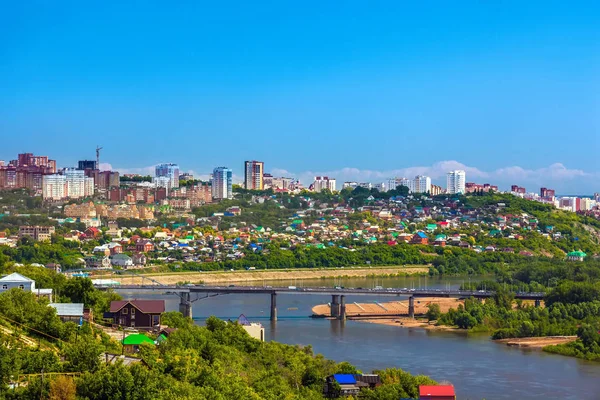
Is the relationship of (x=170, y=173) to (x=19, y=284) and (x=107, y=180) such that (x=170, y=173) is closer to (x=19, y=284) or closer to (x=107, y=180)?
(x=107, y=180)

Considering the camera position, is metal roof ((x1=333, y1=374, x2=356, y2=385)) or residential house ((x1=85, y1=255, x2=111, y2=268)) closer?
metal roof ((x1=333, y1=374, x2=356, y2=385))

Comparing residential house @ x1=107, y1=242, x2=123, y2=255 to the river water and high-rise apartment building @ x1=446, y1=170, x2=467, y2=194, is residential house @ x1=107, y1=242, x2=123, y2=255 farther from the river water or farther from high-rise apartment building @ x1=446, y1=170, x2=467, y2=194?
high-rise apartment building @ x1=446, y1=170, x2=467, y2=194

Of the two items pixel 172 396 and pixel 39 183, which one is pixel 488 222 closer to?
pixel 39 183

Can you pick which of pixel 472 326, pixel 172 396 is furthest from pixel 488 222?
pixel 172 396

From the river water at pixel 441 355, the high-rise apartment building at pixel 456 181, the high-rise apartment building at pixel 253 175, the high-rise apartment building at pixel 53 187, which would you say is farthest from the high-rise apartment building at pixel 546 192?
the river water at pixel 441 355

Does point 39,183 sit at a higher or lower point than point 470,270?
higher

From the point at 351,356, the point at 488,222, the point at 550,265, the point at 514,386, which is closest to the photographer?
the point at 514,386

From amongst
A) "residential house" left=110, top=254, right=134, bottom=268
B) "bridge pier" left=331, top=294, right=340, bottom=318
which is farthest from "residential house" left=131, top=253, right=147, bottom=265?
"bridge pier" left=331, top=294, right=340, bottom=318

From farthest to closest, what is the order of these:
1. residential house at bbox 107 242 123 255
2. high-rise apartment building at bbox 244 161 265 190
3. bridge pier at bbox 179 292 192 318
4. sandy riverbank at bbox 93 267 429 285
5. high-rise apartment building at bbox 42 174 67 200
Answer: high-rise apartment building at bbox 244 161 265 190 < high-rise apartment building at bbox 42 174 67 200 < residential house at bbox 107 242 123 255 < sandy riverbank at bbox 93 267 429 285 < bridge pier at bbox 179 292 192 318

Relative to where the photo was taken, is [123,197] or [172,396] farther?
[123,197]
